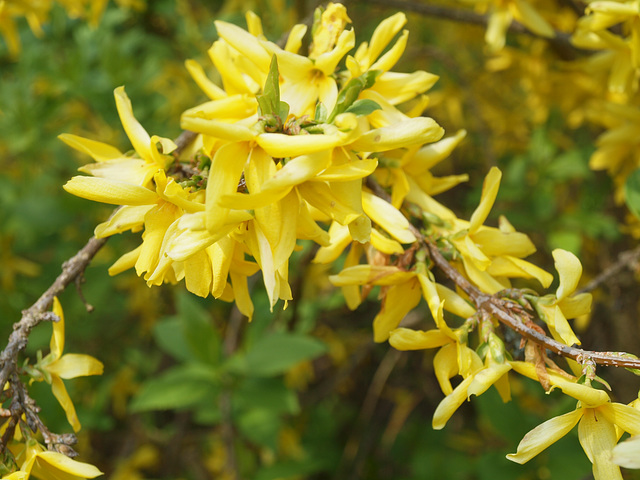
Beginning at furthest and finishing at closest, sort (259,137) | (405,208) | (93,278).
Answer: (93,278)
(405,208)
(259,137)

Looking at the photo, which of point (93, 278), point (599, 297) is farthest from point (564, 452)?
point (93, 278)

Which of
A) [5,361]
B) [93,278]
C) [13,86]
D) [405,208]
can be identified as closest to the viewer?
[5,361]

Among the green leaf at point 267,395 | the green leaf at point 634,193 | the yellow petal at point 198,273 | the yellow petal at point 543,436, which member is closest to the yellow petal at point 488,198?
the yellow petal at point 543,436

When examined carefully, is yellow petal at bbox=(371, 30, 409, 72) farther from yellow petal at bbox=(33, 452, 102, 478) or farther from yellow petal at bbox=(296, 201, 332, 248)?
yellow petal at bbox=(33, 452, 102, 478)

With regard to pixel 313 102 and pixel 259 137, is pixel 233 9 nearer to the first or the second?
pixel 313 102

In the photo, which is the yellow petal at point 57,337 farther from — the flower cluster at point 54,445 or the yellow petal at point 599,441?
the yellow petal at point 599,441

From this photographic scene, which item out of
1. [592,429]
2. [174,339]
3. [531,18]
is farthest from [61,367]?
[531,18]
